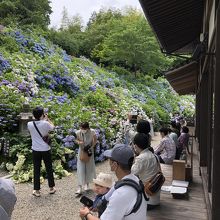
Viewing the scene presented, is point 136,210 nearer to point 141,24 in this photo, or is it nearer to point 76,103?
point 76,103

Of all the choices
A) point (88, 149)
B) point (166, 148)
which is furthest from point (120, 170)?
A: point (166, 148)

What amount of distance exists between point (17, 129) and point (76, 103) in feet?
13.2

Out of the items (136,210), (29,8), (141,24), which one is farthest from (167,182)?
(29,8)

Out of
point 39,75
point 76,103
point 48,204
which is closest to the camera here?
point 48,204

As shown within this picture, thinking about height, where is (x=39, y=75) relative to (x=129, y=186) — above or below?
above

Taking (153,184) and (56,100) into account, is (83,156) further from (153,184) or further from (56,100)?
(56,100)

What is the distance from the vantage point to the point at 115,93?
734 inches

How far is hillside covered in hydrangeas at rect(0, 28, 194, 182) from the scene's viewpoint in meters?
9.16

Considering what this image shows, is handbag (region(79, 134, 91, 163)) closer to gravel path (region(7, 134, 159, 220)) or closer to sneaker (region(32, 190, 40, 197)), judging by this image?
gravel path (region(7, 134, 159, 220))

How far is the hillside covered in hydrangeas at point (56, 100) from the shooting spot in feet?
30.1

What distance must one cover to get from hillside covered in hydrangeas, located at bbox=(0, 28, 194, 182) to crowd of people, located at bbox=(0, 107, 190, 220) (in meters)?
1.43

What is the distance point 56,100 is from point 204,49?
22.6 feet

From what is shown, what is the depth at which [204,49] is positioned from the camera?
21.7 ft

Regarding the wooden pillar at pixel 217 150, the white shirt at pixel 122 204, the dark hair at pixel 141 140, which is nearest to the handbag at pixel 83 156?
the dark hair at pixel 141 140
